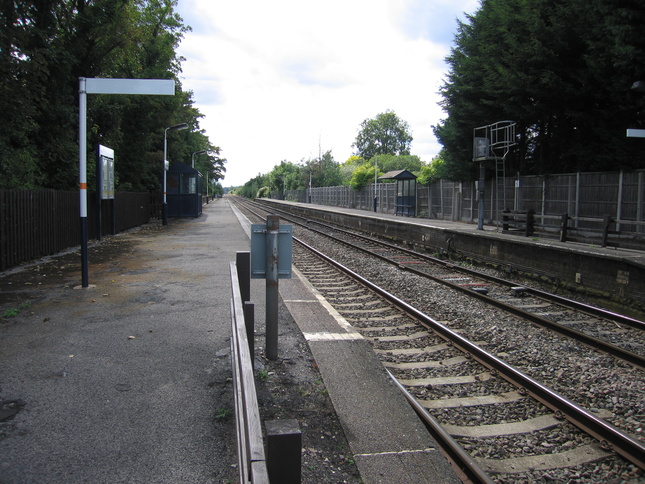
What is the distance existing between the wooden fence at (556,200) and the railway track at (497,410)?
8.02 meters

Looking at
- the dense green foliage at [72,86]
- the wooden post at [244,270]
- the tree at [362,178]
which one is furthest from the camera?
the tree at [362,178]

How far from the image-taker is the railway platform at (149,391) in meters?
3.04

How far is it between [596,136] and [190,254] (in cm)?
1476

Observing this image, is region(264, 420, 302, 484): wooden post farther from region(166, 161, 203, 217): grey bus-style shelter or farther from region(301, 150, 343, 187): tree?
region(301, 150, 343, 187): tree

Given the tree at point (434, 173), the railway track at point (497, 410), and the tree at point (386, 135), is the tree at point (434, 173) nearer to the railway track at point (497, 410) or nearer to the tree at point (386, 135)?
the railway track at point (497, 410)

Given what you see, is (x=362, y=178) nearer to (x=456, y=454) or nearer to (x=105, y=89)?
(x=105, y=89)

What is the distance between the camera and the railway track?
364 centimetres

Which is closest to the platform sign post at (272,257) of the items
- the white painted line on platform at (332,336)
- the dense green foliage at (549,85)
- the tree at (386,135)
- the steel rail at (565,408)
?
the white painted line on platform at (332,336)

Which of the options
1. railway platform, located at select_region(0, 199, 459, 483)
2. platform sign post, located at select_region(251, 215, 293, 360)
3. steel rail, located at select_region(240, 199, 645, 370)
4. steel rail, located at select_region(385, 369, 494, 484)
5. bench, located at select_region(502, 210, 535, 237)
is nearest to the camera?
railway platform, located at select_region(0, 199, 459, 483)

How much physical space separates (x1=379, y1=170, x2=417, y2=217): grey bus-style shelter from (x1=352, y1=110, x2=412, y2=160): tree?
76.0m

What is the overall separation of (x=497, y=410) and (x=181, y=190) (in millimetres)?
26926

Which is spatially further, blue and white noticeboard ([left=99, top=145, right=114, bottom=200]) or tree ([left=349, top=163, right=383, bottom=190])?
tree ([left=349, top=163, right=383, bottom=190])

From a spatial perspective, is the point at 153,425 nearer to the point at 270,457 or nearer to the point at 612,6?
the point at 270,457

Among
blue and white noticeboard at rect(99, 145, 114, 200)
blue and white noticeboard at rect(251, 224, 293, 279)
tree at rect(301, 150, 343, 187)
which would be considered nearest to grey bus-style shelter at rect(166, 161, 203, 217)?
blue and white noticeboard at rect(99, 145, 114, 200)
